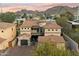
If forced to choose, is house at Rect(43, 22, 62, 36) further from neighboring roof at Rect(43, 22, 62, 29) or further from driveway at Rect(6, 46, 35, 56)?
driveway at Rect(6, 46, 35, 56)

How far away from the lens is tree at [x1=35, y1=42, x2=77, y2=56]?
2.74m

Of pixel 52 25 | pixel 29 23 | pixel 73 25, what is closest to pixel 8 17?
pixel 29 23

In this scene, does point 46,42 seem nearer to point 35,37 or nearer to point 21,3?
point 35,37

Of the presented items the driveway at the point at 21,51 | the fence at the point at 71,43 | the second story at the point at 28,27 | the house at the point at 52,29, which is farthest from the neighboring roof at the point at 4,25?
the fence at the point at 71,43

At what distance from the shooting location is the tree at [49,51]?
8.98ft

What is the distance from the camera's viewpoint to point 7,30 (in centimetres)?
275

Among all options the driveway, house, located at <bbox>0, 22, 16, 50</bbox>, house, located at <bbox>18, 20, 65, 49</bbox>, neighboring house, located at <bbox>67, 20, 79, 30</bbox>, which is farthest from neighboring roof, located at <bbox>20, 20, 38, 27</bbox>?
neighboring house, located at <bbox>67, 20, 79, 30</bbox>

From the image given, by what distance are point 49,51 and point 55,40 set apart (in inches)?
4.6

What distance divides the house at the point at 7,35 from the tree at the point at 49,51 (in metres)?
0.25

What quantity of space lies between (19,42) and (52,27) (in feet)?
1.12

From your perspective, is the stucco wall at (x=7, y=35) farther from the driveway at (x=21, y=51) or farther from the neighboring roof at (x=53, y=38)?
the neighboring roof at (x=53, y=38)

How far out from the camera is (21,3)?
9.05 ft

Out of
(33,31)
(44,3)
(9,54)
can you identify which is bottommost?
(9,54)

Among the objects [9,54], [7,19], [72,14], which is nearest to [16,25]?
[7,19]
